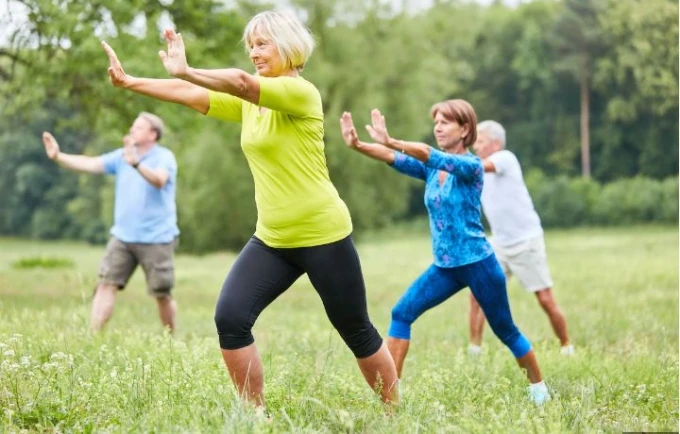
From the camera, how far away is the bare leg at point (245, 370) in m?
4.61

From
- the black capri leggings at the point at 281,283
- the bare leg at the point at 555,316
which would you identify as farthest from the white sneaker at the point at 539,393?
the bare leg at the point at 555,316

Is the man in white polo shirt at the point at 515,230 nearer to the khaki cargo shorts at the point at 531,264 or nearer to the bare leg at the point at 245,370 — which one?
the khaki cargo shorts at the point at 531,264

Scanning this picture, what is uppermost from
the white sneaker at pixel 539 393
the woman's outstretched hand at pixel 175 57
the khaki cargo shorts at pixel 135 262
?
the woman's outstretched hand at pixel 175 57

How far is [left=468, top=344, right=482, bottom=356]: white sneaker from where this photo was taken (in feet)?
24.8

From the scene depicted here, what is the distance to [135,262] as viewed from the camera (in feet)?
27.9

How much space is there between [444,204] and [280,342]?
2720 millimetres

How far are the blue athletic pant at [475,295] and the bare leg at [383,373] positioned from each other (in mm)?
1160

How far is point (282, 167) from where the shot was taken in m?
4.50

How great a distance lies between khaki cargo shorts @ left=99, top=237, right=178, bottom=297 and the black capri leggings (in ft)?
12.7

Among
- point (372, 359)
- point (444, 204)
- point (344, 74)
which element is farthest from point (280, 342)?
point (344, 74)

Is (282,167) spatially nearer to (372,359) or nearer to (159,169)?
(372,359)

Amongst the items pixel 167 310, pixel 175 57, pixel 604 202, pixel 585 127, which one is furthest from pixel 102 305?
pixel 585 127

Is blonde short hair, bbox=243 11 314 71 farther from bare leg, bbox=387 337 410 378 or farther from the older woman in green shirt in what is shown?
bare leg, bbox=387 337 410 378

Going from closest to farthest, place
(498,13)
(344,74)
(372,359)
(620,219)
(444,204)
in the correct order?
(372,359) → (444,204) → (344,74) → (620,219) → (498,13)
